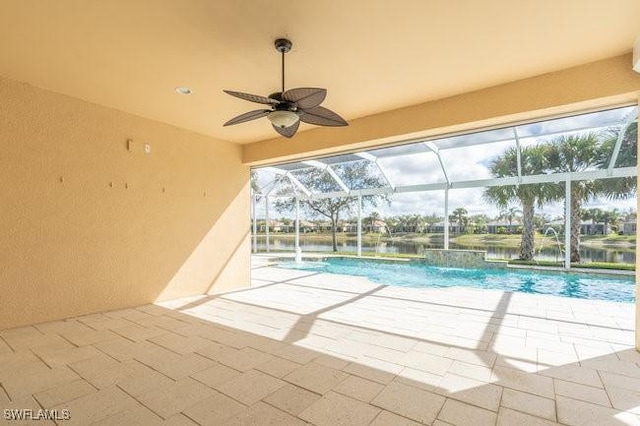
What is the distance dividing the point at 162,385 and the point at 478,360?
7.92 feet

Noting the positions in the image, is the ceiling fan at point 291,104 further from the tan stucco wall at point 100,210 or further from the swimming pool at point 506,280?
the swimming pool at point 506,280

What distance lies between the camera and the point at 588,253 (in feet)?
30.9

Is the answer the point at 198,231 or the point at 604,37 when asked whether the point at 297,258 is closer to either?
the point at 198,231

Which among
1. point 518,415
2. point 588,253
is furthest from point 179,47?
point 588,253

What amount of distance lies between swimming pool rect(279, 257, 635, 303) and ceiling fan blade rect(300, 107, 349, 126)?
460 cm

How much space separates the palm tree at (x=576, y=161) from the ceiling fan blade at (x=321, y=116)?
799 cm

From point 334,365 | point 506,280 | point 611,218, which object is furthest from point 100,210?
point 611,218

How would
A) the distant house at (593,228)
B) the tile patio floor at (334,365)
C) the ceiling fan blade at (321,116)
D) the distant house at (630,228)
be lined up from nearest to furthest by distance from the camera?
the tile patio floor at (334,365) → the ceiling fan blade at (321,116) → the distant house at (630,228) → the distant house at (593,228)

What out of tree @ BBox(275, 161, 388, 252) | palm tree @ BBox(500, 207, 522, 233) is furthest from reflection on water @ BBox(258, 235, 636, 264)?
tree @ BBox(275, 161, 388, 252)

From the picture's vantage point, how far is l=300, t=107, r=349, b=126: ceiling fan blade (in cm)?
269

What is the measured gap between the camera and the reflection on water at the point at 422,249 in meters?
9.38

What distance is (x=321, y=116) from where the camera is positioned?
279cm

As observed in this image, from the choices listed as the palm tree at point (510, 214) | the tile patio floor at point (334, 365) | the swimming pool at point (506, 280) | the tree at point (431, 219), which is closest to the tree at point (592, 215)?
the palm tree at point (510, 214)

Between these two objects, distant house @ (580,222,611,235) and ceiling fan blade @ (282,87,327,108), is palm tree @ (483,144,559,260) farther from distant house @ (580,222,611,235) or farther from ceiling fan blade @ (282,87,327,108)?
ceiling fan blade @ (282,87,327,108)
